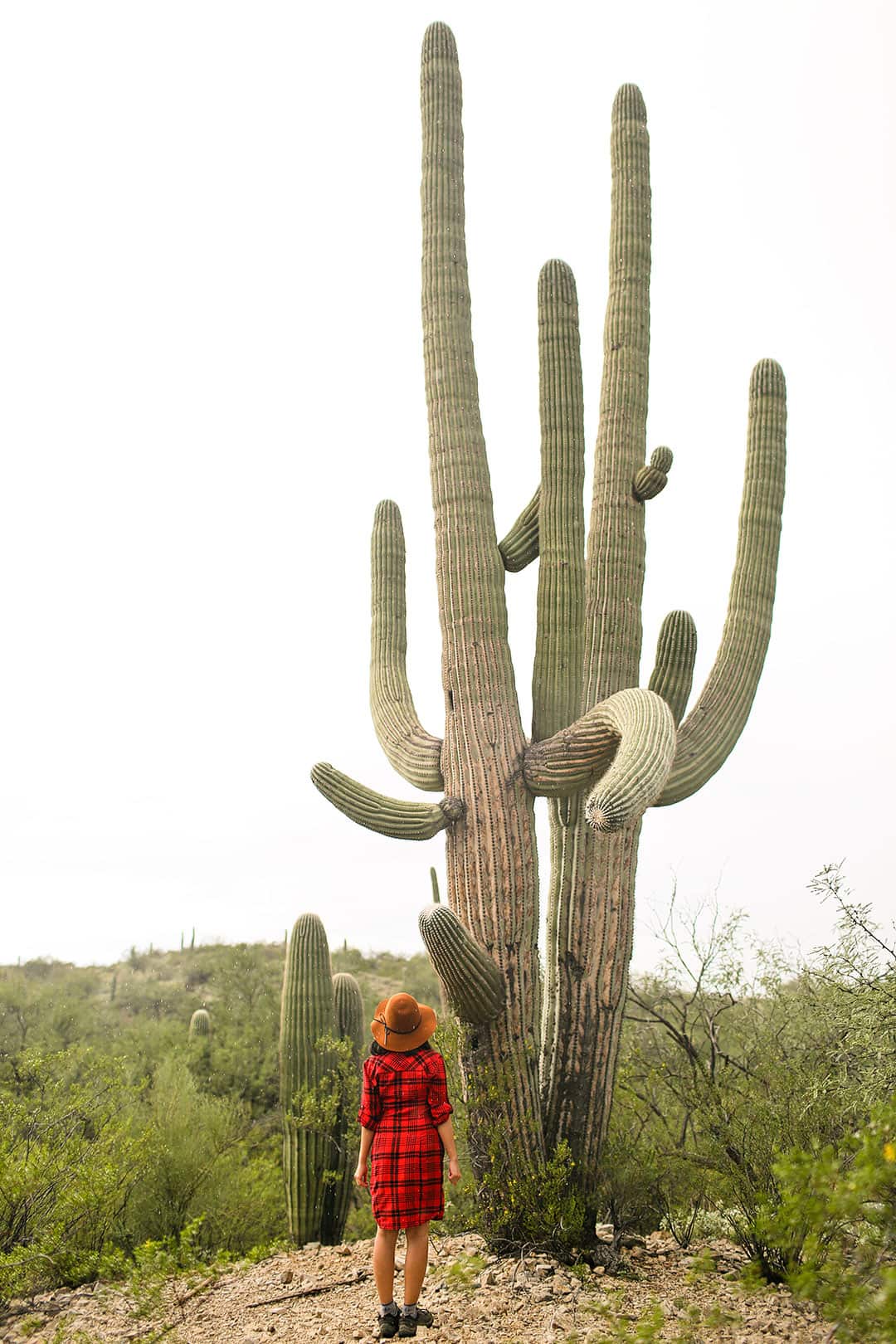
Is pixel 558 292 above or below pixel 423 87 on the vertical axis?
below

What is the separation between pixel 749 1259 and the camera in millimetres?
6566

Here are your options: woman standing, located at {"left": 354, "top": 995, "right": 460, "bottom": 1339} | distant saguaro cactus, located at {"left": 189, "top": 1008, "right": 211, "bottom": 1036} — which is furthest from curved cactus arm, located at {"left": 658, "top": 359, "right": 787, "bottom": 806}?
distant saguaro cactus, located at {"left": 189, "top": 1008, "right": 211, "bottom": 1036}

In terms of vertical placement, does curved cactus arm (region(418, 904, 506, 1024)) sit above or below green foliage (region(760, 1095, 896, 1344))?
above

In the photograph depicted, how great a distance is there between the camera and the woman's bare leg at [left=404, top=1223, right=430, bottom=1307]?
5062 millimetres

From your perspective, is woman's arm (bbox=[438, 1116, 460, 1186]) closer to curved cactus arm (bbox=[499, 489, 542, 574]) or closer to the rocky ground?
the rocky ground

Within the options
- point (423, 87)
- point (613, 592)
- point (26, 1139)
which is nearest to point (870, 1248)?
point (613, 592)

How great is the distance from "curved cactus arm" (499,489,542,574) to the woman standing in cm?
374

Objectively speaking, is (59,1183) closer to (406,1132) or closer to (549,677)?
(406,1132)

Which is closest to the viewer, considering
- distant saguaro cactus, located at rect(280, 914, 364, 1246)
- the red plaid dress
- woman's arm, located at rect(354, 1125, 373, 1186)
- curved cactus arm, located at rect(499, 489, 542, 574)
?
the red plaid dress

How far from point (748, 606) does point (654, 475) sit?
1200 mm

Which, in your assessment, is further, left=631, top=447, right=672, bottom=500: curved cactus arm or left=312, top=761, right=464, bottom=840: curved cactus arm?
left=631, top=447, right=672, bottom=500: curved cactus arm

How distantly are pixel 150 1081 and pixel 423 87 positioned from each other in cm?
1161

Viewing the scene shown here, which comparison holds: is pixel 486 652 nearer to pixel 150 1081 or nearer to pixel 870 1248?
pixel 870 1248

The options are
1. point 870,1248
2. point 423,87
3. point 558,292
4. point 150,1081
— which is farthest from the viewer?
point 150,1081
